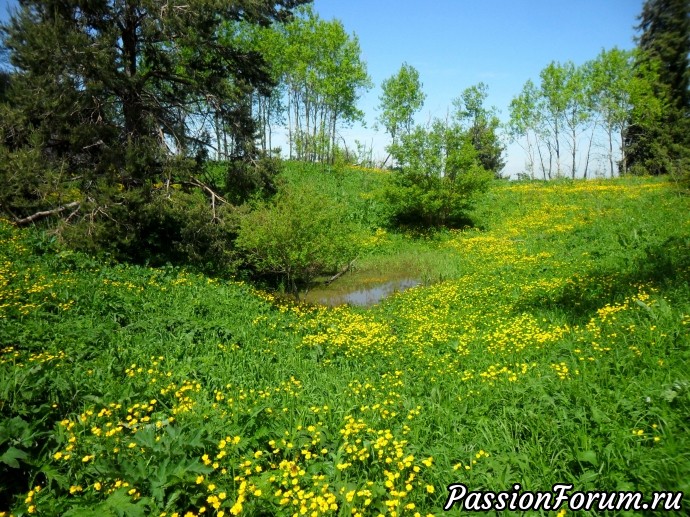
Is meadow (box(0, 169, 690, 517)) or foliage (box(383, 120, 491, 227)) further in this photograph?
foliage (box(383, 120, 491, 227))

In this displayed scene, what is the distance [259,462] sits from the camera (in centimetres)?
344

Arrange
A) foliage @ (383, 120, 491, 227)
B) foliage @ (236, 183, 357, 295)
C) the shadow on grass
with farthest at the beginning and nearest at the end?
foliage @ (383, 120, 491, 227)
foliage @ (236, 183, 357, 295)
the shadow on grass

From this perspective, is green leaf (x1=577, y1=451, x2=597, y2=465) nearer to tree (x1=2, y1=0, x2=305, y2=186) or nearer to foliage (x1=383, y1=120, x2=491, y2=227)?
tree (x1=2, y1=0, x2=305, y2=186)

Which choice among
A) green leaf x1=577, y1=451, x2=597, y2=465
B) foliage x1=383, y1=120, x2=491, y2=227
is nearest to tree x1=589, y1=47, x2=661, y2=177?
foliage x1=383, y1=120, x2=491, y2=227

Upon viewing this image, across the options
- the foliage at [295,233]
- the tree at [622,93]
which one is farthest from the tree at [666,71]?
the foliage at [295,233]

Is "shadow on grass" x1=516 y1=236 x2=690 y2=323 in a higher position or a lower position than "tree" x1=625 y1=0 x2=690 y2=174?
lower

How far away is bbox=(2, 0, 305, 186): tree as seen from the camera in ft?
32.0

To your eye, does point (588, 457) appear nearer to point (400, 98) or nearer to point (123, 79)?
point (123, 79)

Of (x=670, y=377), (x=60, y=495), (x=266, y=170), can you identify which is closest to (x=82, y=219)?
(x=266, y=170)

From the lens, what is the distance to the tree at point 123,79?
9.76 meters

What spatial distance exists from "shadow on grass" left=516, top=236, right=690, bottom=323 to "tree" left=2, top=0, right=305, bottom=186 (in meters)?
9.64

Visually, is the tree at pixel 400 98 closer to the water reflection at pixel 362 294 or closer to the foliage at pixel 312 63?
the foliage at pixel 312 63

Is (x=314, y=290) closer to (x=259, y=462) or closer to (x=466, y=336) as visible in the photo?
(x=466, y=336)

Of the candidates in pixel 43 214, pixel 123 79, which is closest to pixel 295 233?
pixel 123 79
